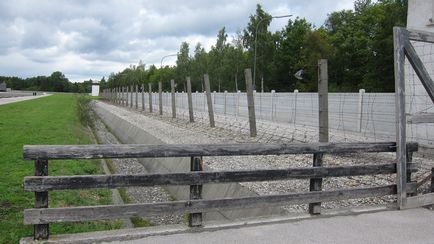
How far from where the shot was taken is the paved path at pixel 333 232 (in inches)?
206

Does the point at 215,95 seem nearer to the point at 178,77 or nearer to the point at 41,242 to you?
the point at 41,242

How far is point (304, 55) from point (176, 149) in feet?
232

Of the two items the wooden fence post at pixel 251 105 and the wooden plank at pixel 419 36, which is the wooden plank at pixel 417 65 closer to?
the wooden plank at pixel 419 36

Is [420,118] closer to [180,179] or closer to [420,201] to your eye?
[420,201]

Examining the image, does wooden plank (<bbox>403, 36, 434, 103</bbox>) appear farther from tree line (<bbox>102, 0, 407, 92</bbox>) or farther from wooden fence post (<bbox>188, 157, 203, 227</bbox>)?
tree line (<bbox>102, 0, 407, 92</bbox>)

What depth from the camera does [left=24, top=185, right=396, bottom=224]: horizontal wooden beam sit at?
4969mm

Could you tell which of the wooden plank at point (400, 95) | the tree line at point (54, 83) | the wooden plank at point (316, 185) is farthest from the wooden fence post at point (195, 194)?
the tree line at point (54, 83)

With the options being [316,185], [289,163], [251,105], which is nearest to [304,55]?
[251,105]

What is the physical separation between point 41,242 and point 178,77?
292 feet

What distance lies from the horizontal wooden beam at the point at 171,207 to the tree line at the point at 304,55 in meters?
50.8

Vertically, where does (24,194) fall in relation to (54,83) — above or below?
below

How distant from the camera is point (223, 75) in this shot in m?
79.9

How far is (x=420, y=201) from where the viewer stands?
6.93 m

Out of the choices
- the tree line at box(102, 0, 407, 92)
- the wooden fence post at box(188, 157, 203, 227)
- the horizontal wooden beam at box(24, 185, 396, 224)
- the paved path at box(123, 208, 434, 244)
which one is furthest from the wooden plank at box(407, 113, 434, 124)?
the tree line at box(102, 0, 407, 92)
